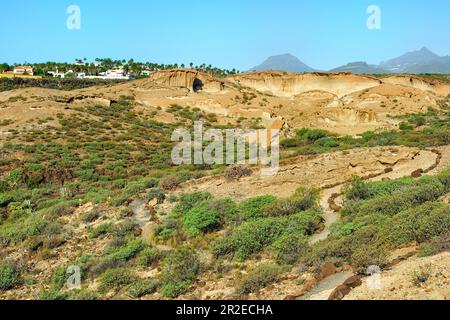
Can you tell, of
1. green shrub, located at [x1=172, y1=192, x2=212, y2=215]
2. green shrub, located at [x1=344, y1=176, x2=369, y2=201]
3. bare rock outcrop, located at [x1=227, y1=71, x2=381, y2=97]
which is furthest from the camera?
bare rock outcrop, located at [x1=227, y1=71, x2=381, y2=97]

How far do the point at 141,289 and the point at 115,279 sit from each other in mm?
861

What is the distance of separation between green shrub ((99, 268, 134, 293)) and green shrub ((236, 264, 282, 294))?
240 centimetres

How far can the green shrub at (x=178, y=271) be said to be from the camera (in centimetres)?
823

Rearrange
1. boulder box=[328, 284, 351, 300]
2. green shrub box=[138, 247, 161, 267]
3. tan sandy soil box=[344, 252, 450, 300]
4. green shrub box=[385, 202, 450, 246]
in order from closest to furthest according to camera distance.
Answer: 1. tan sandy soil box=[344, 252, 450, 300]
2. boulder box=[328, 284, 351, 300]
3. green shrub box=[385, 202, 450, 246]
4. green shrub box=[138, 247, 161, 267]

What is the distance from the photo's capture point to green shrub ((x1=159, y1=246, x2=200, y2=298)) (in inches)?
324

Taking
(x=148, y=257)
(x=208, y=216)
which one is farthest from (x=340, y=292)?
(x=208, y=216)

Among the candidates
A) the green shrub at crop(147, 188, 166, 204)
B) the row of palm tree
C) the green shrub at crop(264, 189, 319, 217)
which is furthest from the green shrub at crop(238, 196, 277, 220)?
the row of palm tree

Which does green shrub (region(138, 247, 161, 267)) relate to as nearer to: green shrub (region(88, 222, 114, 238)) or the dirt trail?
green shrub (region(88, 222, 114, 238))

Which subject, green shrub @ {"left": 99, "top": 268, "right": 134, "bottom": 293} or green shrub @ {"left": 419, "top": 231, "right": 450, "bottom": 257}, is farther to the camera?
green shrub @ {"left": 99, "top": 268, "right": 134, "bottom": 293}

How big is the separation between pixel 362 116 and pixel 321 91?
13.2 meters

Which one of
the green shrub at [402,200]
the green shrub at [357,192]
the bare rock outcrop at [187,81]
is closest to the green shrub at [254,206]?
the green shrub at [357,192]

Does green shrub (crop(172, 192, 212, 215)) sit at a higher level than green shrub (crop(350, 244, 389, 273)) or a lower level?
lower

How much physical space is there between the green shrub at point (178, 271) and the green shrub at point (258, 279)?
1.08m
